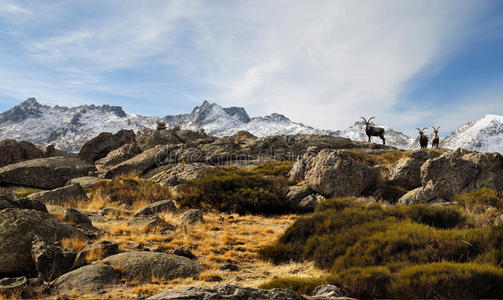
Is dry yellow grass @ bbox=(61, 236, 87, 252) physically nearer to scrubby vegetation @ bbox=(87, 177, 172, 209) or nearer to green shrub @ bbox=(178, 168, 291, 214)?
scrubby vegetation @ bbox=(87, 177, 172, 209)

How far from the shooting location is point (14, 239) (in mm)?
6820

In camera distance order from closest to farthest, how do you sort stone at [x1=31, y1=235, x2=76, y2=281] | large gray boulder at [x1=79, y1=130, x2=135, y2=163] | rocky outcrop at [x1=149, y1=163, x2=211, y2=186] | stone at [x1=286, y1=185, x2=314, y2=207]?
stone at [x1=31, y1=235, x2=76, y2=281], stone at [x1=286, y1=185, x2=314, y2=207], rocky outcrop at [x1=149, y1=163, x2=211, y2=186], large gray boulder at [x1=79, y1=130, x2=135, y2=163]

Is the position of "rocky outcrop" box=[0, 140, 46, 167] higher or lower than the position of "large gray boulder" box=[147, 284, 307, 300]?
higher

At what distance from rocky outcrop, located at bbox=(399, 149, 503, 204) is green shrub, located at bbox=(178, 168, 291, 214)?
5.53 meters

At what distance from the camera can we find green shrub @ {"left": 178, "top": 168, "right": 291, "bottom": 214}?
1523 cm

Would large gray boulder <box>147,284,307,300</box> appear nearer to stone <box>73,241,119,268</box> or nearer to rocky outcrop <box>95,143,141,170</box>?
stone <box>73,241,119,268</box>

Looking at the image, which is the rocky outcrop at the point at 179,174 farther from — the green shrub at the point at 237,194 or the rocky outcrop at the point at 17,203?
the rocky outcrop at the point at 17,203

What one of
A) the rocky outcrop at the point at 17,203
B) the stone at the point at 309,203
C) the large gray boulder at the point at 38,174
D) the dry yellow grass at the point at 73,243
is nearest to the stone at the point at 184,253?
the dry yellow grass at the point at 73,243

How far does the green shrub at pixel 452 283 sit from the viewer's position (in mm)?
5164

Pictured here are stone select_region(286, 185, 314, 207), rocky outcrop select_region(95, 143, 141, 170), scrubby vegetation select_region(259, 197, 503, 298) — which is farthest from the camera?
rocky outcrop select_region(95, 143, 141, 170)

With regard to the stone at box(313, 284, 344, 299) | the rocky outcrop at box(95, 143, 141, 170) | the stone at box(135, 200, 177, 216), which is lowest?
the stone at box(313, 284, 344, 299)

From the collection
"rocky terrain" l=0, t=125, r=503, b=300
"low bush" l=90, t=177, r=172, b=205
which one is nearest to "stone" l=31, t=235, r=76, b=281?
"rocky terrain" l=0, t=125, r=503, b=300

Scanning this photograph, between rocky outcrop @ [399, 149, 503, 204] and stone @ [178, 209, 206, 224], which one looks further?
rocky outcrop @ [399, 149, 503, 204]

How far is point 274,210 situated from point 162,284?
9238mm
